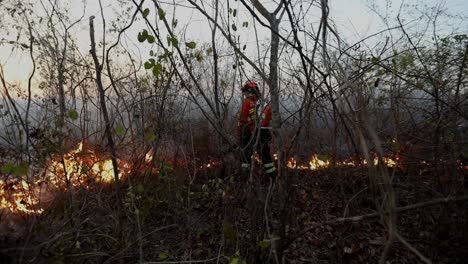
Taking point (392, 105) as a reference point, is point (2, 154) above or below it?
below

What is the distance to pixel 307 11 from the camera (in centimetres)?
260

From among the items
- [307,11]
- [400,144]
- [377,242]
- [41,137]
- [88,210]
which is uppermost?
[307,11]

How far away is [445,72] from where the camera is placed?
3115 mm

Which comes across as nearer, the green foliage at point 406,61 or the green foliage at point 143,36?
the green foliage at point 143,36

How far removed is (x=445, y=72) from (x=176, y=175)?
10.9 feet

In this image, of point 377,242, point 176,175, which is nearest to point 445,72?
point 377,242

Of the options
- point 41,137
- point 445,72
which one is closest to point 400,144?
point 445,72

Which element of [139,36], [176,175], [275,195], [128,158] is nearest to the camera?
[139,36]

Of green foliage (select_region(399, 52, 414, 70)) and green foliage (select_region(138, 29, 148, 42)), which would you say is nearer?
green foliage (select_region(138, 29, 148, 42))

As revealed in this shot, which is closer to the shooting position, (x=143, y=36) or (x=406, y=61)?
(x=143, y=36)

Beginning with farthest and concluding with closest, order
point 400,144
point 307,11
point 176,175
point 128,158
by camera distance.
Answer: point 176,175
point 128,158
point 400,144
point 307,11

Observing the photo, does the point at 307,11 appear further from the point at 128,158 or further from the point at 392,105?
the point at 128,158

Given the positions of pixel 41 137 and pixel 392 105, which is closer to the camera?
pixel 41 137

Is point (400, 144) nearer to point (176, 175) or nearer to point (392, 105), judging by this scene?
point (392, 105)
